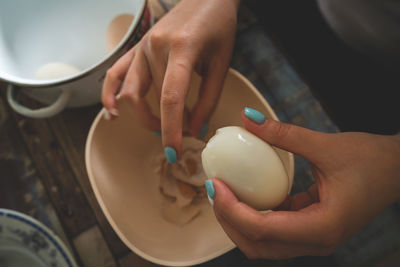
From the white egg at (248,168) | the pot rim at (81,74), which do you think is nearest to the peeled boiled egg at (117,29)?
the pot rim at (81,74)

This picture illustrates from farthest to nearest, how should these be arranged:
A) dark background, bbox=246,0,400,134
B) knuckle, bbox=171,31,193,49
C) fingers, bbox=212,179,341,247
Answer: dark background, bbox=246,0,400,134
knuckle, bbox=171,31,193,49
fingers, bbox=212,179,341,247

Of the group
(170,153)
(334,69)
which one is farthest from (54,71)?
(334,69)

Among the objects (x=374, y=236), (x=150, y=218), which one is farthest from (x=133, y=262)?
(x=374, y=236)

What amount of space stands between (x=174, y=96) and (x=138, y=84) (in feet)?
0.40

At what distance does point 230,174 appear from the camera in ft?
1.27

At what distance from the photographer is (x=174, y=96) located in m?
0.42

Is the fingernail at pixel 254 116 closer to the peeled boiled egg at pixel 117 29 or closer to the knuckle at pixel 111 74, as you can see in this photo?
the knuckle at pixel 111 74

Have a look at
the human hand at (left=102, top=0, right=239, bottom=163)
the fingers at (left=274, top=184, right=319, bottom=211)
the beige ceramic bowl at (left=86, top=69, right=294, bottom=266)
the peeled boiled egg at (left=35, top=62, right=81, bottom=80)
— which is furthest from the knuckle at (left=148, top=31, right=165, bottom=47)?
the fingers at (left=274, top=184, right=319, bottom=211)

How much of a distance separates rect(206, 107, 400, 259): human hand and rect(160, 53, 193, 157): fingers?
10 cm

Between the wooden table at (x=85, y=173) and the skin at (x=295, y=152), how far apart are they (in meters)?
0.21

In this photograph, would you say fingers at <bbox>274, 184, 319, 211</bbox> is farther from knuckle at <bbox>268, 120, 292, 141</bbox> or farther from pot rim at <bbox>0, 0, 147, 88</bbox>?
pot rim at <bbox>0, 0, 147, 88</bbox>

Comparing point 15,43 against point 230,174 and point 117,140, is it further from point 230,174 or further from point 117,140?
point 230,174

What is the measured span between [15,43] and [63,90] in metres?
0.21

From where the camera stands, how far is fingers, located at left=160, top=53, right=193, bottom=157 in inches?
16.5
